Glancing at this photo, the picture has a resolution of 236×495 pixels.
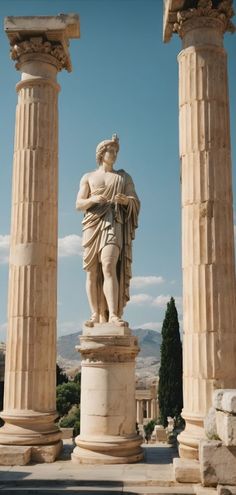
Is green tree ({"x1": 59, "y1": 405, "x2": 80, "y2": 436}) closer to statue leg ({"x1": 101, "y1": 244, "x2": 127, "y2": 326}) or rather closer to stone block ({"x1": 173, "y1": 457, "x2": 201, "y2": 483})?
statue leg ({"x1": 101, "y1": 244, "x2": 127, "y2": 326})

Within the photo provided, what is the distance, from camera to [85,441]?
1588 centimetres

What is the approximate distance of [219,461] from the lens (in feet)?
37.3

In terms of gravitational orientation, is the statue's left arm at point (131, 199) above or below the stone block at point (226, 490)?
above

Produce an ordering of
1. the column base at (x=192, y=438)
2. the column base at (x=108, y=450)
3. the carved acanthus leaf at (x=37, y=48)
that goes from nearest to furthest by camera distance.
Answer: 1. the column base at (x=192, y=438)
2. the column base at (x=108, y=450)
3. the carved acanthus leaf at (x=37, y=48)

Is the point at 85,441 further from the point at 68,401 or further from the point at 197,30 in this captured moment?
the point at 68,401

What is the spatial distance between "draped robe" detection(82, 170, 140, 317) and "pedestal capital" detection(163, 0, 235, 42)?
209 inches

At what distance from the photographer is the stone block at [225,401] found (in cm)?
1079

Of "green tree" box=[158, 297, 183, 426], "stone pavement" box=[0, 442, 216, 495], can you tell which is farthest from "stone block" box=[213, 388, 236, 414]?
"green tree" box=[158, 297, 183, 426]

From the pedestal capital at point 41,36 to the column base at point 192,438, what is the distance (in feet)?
42.2

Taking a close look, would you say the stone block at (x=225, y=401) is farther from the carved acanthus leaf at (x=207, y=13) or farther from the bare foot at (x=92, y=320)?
the carved acanthus leaf at (x=207, y=13)

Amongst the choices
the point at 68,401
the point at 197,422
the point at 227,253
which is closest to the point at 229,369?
the point at 197,422

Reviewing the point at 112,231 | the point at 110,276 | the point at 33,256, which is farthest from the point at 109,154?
the point at 33,256

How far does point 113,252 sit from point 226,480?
7.42 meters

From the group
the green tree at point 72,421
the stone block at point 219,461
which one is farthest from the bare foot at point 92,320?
the green tree at point 72,421
